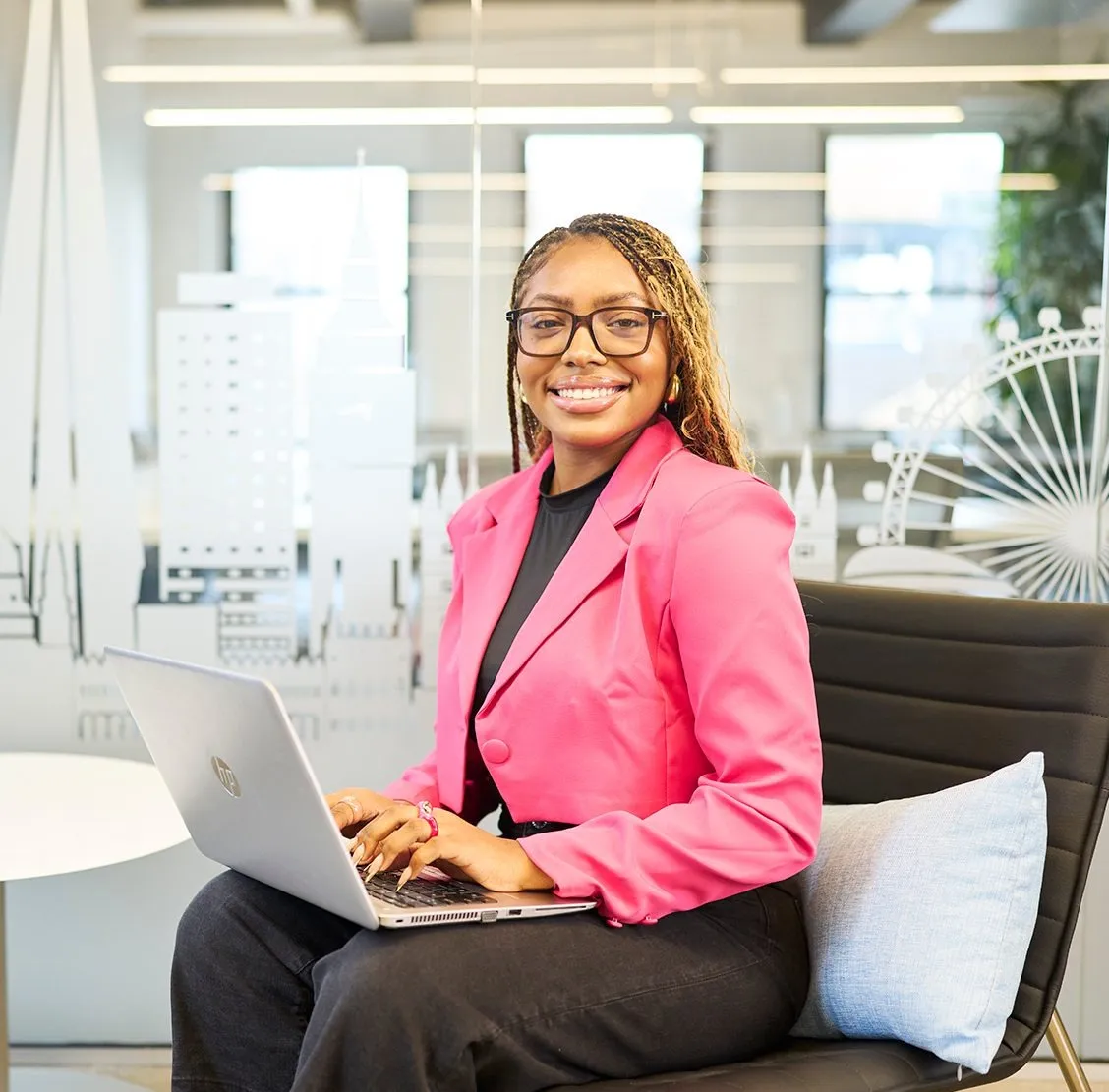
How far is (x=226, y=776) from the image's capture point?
57.5 inches

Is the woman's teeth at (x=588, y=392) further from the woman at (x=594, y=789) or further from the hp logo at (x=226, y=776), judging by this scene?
the hp logo at (x=226, y=776)

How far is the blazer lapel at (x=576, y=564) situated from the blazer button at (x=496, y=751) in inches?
2.2

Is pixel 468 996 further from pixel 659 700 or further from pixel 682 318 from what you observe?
pixel 682 318

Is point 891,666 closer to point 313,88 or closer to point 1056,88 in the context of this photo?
point 1056,88

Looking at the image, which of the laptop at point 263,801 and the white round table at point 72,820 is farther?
the white round table at point 72,820

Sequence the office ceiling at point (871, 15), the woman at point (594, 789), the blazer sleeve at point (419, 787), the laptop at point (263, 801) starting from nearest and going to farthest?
the laptop at point (263, 801)
the woman at point (594, 789)
the blazer sleeve at point (419, 787)
the office ceiling at point (871, 15)

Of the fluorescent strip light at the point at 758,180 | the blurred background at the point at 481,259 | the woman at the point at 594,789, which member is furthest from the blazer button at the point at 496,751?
the fluorescent strip light at the point at 758,180

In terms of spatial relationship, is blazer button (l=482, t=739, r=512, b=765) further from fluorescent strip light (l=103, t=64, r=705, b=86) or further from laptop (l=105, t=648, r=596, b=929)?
fluorescent strip light (l=103, t=64, r=705, b=86)

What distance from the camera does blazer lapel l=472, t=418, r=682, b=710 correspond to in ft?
5.57

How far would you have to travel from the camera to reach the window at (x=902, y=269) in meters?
2.67

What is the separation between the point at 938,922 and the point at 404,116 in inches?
70.2

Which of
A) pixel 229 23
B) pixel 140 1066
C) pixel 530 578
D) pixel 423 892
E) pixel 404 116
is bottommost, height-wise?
pixel 140 1066

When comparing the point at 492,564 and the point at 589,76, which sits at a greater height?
the point at 589,76

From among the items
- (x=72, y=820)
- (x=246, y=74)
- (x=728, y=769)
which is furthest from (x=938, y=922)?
(x=246, y=74)
